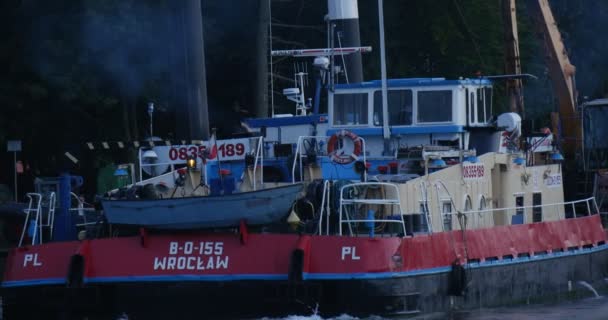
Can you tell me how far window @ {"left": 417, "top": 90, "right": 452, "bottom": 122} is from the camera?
891 inches

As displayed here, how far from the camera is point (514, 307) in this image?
2225 centimetres

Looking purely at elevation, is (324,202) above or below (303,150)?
below

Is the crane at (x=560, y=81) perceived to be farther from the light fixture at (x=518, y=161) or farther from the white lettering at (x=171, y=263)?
the white lettering at (x=171, y=263)

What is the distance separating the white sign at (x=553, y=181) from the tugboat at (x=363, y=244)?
1092mm

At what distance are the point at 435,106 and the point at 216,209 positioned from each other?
554 cm

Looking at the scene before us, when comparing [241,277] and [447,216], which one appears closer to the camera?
[241,277]

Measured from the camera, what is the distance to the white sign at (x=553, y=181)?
24859 mm

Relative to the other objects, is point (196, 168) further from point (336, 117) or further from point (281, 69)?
point (281, 69)

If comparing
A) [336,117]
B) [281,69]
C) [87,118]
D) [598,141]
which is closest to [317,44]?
[281,69]

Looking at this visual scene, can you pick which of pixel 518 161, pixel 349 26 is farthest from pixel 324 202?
pixel 349 26

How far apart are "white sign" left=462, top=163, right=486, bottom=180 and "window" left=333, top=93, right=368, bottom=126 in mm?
2233

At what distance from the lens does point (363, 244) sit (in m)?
18.6

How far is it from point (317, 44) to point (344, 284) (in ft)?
74.0

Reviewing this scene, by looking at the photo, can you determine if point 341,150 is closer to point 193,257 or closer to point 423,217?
point 423,217
